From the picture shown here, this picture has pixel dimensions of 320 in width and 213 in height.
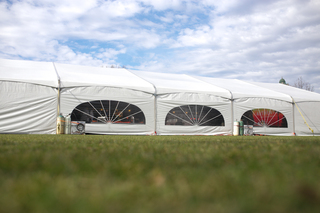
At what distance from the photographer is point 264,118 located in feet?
46.8

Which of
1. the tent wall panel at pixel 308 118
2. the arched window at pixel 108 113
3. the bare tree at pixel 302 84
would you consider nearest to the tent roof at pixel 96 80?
the arched window at pixel 108 113

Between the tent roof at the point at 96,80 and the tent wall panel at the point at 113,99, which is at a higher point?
the tent roof at the point at 96,80

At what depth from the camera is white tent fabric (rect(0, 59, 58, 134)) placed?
10188mm

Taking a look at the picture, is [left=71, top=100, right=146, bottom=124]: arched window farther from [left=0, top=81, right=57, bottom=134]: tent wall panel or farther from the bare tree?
the bare tree

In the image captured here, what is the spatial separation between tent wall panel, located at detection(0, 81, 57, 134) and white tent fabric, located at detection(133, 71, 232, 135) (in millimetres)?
4677

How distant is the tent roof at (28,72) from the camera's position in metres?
10.5

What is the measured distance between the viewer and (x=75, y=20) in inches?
466

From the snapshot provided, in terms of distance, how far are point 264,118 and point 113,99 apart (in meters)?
8.28

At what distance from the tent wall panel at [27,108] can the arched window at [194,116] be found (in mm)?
5196

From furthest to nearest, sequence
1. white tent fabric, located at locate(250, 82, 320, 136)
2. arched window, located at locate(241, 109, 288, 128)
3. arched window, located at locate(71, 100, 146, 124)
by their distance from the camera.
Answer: white tent fabric, located at locate(250, 82, 320, 136)
arched window, located at locate(241, 109, 288, 128)
arched window, located at locate(71, 100, 146, 124)

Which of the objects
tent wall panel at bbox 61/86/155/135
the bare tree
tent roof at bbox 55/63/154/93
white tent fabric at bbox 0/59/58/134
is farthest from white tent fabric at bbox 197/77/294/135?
the bare tree

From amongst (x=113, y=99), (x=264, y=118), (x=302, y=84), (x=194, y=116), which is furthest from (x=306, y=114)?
(x=302, y=84)

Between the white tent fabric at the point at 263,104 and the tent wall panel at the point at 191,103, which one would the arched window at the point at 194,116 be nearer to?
the tent wall panel at the point at 191,103

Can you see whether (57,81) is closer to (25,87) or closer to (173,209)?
(25,87)
